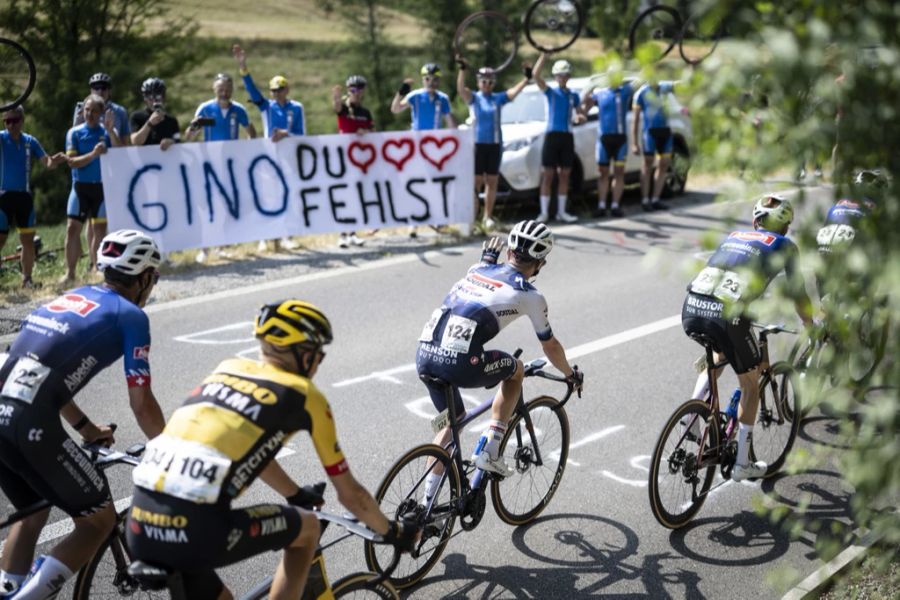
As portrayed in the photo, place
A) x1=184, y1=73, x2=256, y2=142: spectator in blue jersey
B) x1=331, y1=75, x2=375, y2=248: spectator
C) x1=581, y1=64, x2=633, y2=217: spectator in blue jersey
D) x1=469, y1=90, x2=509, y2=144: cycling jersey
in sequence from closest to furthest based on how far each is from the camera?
x1=184, y1=73, x2=256, y2=142: spectator in blue jersey < x1=331, y1=75, x2=375, y2=248: spectator < x1=469, y1=90, x2=509, y2=144: cycling jersey < x1=581, y1=64, x2=633, y2=217: spectator in blue jersey

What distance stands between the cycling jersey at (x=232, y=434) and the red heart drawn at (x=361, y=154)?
975 cm

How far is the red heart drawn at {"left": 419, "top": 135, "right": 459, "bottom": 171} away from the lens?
13.9 m

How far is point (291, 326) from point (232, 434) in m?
0.51

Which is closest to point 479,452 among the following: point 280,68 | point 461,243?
point 461,243

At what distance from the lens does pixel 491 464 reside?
5.66 m

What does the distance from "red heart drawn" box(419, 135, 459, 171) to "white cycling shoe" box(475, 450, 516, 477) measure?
8.70 metres

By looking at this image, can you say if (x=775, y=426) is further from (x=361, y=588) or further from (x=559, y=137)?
(x=559, y=137)

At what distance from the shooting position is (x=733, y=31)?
263 centimetres

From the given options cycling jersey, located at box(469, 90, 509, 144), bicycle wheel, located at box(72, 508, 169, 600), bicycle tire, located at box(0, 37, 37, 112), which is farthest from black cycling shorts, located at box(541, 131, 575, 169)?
bicycle wheel, located at box(72, 508, 169, 600)

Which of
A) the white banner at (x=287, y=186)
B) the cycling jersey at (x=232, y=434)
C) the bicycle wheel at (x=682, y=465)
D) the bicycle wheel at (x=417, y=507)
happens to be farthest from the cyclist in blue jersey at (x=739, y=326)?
the white banner at (x=287, y=186)

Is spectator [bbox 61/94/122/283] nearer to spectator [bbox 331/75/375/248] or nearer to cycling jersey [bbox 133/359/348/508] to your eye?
spectator [bbox 331/75/375/248]

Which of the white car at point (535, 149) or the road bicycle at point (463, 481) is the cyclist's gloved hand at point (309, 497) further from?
the white car at point (535, 149)

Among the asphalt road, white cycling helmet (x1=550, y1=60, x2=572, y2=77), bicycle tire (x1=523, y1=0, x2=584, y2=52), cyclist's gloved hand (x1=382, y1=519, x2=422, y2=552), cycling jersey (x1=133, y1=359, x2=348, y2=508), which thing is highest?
bicycle tire (x1=523, y1=0, x2=584, y2=52)

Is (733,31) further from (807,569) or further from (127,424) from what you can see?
(127,424)
